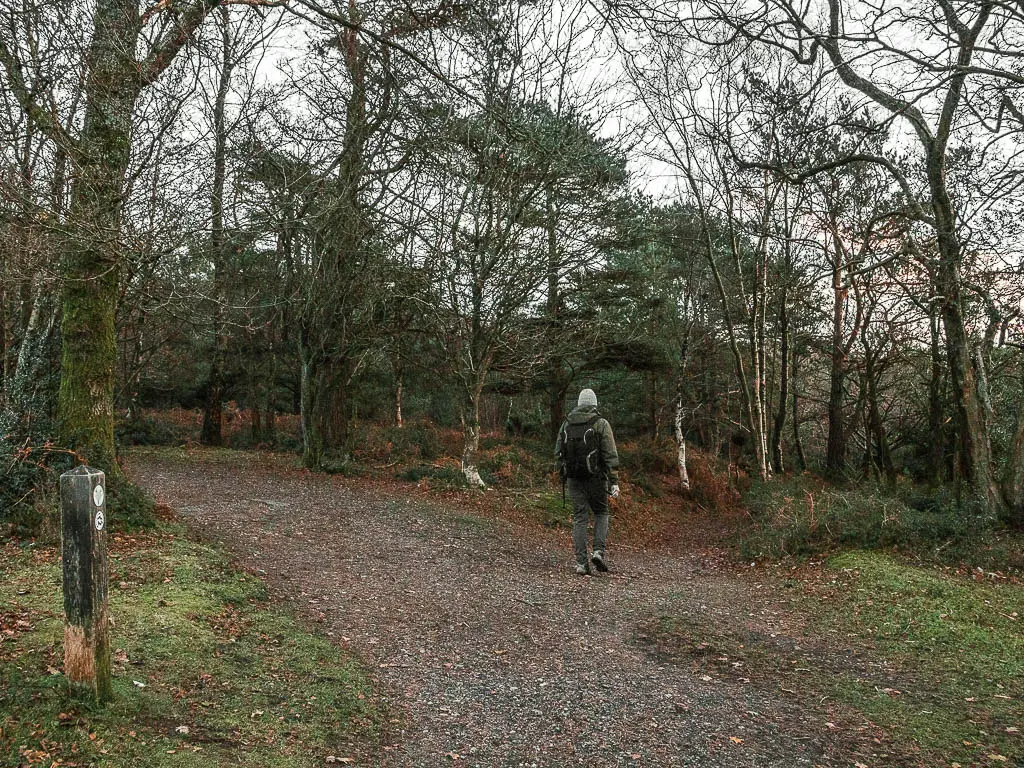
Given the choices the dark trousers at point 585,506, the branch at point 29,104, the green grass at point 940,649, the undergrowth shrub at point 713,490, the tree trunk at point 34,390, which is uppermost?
the branch at point 29,104

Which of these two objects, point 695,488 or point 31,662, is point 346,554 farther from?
point 695,488

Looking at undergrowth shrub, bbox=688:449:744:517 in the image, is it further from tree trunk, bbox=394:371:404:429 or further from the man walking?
the man walking

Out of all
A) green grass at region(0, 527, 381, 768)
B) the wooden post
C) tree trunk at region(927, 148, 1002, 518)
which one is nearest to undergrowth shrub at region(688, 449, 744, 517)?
tree trunk at region(927, 148, 1002, 518)

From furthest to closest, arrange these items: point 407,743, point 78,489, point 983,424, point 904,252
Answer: point 983,424, point 904,252, point 407,743, point 78,489

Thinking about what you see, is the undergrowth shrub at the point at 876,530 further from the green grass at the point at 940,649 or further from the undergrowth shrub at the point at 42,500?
the undergrowth shrub at the point at 42,500

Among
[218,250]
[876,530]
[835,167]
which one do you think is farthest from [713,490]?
[218,250]

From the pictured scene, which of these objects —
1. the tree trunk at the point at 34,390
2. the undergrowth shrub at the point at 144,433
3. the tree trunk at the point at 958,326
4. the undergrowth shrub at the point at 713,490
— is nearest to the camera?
the tree trunk at the point at 34,390

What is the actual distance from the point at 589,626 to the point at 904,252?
22.8 ft

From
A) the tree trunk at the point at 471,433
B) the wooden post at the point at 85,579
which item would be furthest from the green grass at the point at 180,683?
the tree trunk at the point at 471,433

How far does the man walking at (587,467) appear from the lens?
8492 mm

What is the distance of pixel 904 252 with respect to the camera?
9.59m

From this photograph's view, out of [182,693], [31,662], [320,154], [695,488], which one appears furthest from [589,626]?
[695,488]

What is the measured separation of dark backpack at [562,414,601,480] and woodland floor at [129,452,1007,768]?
1297 millimetres

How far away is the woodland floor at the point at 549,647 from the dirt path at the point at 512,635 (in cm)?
2
